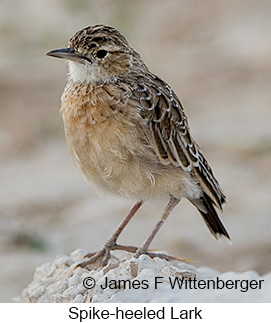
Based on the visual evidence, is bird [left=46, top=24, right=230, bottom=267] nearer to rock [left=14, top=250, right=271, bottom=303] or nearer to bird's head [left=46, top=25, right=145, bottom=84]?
bird's head [left=46, top=25, right=145, bottom=84]

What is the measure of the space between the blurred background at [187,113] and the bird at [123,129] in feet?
7.00

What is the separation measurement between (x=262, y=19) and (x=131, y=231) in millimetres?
6234

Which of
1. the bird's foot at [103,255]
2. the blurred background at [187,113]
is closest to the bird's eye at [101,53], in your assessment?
the bird's foot at [103,255]

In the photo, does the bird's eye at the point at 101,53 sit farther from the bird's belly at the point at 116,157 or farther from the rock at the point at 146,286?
the rock at the point at 146,286

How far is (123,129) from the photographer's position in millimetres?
6098

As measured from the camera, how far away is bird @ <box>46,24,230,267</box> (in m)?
6.12

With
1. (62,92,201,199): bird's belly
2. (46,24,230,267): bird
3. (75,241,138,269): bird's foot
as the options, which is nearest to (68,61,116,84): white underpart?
(46,24,230,267): bird

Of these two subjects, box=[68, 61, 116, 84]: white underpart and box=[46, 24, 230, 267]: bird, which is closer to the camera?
box=[46, 24, 230, 267]: bird

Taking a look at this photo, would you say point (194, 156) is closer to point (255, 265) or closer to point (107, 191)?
point (107, 191)

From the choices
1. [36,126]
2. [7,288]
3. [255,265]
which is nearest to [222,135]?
[36,126]

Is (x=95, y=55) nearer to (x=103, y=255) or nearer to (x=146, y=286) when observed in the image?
(x=103, y=255)

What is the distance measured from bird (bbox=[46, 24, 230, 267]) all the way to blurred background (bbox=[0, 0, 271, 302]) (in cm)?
213

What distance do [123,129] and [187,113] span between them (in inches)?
235

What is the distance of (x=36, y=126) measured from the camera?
1162cm
